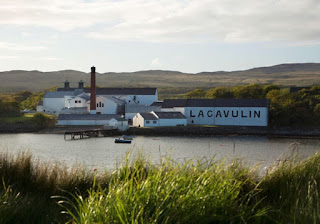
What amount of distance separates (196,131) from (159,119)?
584 centimetres

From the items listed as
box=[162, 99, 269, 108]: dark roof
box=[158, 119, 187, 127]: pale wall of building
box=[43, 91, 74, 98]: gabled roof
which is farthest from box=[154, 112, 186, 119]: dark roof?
box=[43, 91, 74, 98]: gabled roof

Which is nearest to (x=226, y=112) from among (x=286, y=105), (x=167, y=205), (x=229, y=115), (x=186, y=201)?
(x=229, y=115)

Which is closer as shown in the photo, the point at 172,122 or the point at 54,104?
the point at 172,122

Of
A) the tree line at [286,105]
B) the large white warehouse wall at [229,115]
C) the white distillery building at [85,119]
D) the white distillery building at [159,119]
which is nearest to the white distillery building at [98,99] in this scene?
the white distillery building at [85,119]

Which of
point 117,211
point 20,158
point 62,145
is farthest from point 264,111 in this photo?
point 117,211

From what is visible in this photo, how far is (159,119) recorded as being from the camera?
68.4m

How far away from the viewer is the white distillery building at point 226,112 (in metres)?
71.9

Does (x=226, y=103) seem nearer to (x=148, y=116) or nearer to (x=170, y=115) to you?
(x=170, y=115)

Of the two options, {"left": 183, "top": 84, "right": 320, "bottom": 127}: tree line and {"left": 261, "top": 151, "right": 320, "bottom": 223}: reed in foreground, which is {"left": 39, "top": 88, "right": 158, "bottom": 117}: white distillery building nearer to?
{"left": 183, "top": 84, "right": 320, "bottom": 127}: tree line

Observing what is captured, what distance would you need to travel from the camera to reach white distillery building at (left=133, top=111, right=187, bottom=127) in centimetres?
6825

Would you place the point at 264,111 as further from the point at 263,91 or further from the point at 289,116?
the point at 263,91

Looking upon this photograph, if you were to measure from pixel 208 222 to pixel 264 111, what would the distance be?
6583 centimetres

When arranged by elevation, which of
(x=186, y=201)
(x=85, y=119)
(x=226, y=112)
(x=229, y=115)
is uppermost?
(x=186, y=201)

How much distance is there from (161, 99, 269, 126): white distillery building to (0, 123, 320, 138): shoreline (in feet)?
7.94
